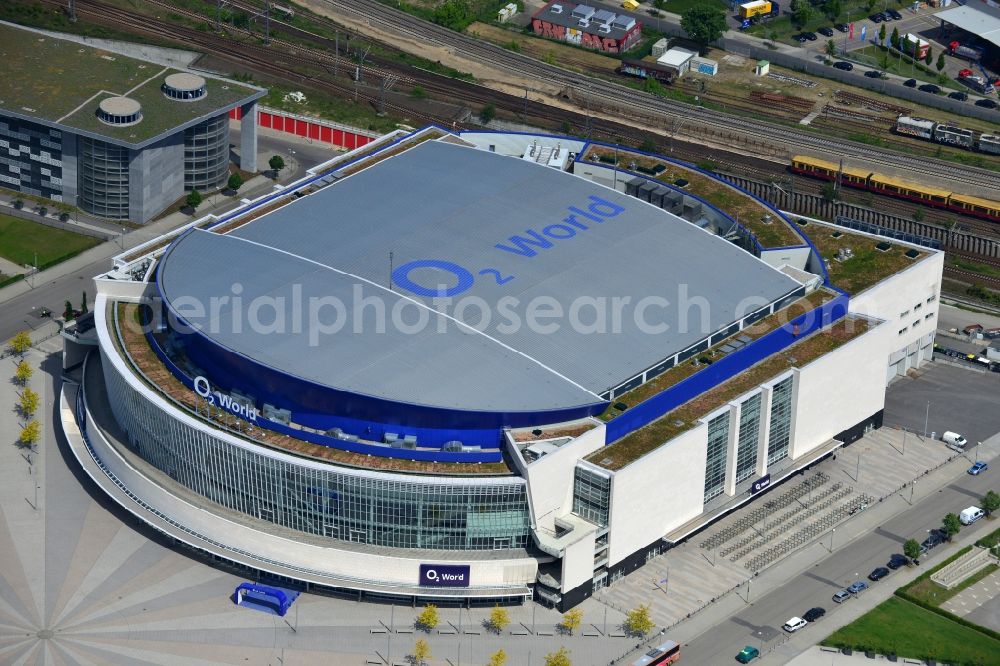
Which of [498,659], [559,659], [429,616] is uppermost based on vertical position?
[429,616]

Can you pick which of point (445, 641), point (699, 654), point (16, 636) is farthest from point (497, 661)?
point (16, 636)

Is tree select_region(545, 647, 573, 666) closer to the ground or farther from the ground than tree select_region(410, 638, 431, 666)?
farther from the ground

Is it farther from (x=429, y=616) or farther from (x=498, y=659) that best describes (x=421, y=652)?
(x=498, y=659)

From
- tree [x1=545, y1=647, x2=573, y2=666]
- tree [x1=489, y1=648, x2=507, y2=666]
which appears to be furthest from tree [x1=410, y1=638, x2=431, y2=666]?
tree [x1=545, y1=647, x2=573, y2=666]

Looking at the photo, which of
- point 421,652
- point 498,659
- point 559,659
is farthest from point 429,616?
point 559,659

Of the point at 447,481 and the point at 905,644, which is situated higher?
the point at 447,481

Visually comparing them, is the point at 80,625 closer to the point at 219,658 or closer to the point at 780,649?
the point at 219,658

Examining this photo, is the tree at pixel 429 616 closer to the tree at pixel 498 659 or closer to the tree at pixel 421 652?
the tree at pixel 421 652

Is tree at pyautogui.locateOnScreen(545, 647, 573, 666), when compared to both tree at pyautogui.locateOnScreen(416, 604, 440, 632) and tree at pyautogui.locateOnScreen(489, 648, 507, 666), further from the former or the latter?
tree at pyautogui.locateOnScreen(416, 604, 440, 632)
